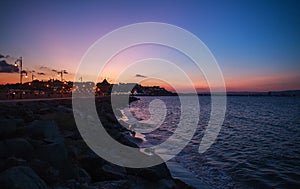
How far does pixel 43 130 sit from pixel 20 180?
4028 mm

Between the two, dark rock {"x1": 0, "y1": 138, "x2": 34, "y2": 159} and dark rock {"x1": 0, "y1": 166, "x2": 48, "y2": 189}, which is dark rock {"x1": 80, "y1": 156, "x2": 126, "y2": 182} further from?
dark rock {"x1": 0, "y1": 166, "x2": 48, "y2": 189}

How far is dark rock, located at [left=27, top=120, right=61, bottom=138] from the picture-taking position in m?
7.75

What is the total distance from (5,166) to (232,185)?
8.33 meters

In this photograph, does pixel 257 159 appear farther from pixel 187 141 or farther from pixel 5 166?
pixel 5 166

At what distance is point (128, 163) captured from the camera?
8.96m

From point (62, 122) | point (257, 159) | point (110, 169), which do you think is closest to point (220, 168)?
point (257, 159)

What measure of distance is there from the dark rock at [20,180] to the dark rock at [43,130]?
11.4 feet

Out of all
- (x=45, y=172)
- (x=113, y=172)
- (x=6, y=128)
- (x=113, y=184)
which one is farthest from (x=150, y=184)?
(x=6, y=128)

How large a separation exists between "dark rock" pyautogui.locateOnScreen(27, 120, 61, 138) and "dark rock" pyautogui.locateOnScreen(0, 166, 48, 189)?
3.47 m

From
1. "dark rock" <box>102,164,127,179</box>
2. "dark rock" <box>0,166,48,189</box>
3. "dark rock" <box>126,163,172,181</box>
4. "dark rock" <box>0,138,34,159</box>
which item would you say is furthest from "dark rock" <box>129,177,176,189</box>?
"dark rock" <box>0,166,48,189</box>

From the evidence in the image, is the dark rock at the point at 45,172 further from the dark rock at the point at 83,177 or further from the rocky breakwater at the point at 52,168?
the dark rock at the point at 83,177

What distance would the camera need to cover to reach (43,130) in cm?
791

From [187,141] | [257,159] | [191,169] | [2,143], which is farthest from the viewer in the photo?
[187,141]

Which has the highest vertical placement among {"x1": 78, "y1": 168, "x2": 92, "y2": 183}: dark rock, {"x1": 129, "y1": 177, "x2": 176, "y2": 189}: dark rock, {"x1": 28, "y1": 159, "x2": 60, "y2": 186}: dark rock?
{"x1": 28, "y1": 159, "x2": 60, "y2": 186}: dark rock
